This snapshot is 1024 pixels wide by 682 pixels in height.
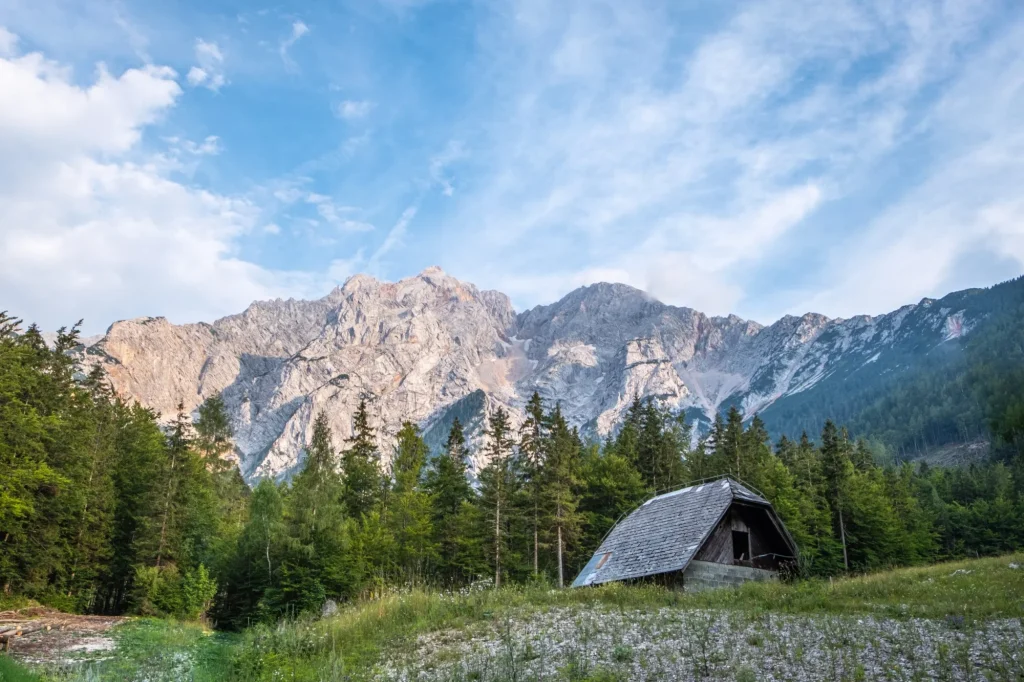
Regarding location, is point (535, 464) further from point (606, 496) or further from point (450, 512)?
point (450, 512)

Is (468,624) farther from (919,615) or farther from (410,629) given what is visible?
(919,615)

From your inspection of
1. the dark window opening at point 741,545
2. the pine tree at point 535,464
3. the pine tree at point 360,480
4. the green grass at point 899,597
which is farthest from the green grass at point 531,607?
the pine tree at point 360,480

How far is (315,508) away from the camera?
49594 mm

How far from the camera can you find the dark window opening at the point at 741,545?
1489 inches

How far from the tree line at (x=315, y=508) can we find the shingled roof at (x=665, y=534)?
727cm

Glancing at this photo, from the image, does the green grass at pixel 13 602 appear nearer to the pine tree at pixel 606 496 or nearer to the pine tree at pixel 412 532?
the pine tree at pixel 412 532

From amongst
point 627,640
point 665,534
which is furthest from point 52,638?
point 665,534

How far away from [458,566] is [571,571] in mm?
10299

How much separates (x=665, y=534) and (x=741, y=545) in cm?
481

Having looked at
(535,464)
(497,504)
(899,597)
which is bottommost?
(899,597)

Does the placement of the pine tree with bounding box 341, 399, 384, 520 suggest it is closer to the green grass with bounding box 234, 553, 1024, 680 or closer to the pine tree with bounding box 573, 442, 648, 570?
the pine tree with bounding box 573, 442, 648, 570

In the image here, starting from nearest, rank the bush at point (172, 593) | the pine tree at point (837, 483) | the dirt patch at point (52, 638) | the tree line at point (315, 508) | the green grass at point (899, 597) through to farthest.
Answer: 1. the dirt patch at point (52, 638)
2. the green grass at point (899, 597)
3. the tree line at point (315, 508)
4. the bush at point (172, 593)
5. the pine tree at point (837, 483)

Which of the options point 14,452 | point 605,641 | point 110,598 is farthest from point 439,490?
point 605,641

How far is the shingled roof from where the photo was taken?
34.4 m
